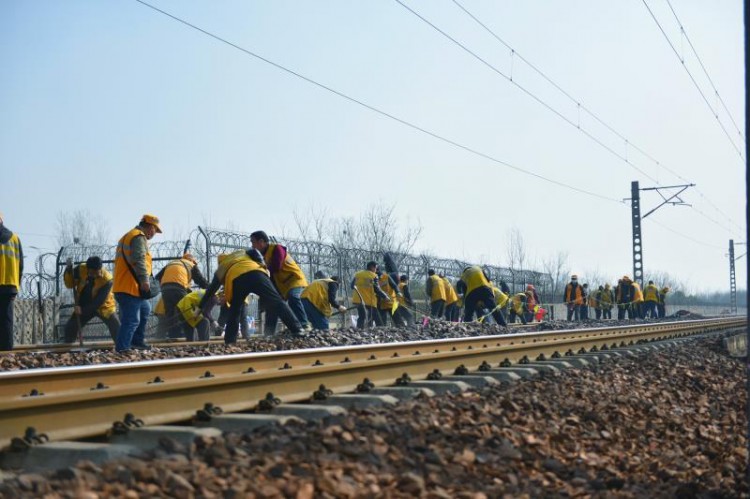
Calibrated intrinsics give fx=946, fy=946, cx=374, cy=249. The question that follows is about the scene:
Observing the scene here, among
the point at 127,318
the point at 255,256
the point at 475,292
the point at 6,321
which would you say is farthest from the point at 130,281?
the point at 475,292

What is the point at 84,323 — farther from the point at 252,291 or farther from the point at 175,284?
the point at 252,291

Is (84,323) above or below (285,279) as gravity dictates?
below

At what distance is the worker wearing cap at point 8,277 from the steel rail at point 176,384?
4.46 metres

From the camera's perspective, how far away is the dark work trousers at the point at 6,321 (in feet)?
37.3

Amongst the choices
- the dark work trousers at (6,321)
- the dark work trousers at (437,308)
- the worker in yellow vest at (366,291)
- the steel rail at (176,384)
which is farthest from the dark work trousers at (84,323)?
the dark work trousers at (437,308)

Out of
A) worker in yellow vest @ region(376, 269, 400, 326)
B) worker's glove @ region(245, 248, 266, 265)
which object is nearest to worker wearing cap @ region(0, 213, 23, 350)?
worker's glove @ region(245, 248, 266, 265)

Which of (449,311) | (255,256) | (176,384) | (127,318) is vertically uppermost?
(255,256)

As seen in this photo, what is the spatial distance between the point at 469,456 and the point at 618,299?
31757 millimetres

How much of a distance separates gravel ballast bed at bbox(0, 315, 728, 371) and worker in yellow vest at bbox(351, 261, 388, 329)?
1.64 meters

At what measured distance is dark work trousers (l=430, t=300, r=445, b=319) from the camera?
23.5m

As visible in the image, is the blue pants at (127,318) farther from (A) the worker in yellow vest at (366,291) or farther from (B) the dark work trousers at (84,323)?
(A) the worker in yellow vest at (366,291)

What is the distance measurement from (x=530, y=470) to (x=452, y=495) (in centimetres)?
89

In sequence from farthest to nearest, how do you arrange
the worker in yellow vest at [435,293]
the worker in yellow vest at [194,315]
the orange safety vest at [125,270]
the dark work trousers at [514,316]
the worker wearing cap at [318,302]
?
the dark work trousers at [514,316] → the worker in yellow vest at [435,293] → the worker wearing cap at [318,302] → the worker in yellow vest at [194,315] → the orange safety vest at [125,270]

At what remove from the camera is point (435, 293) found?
76.4 ft
